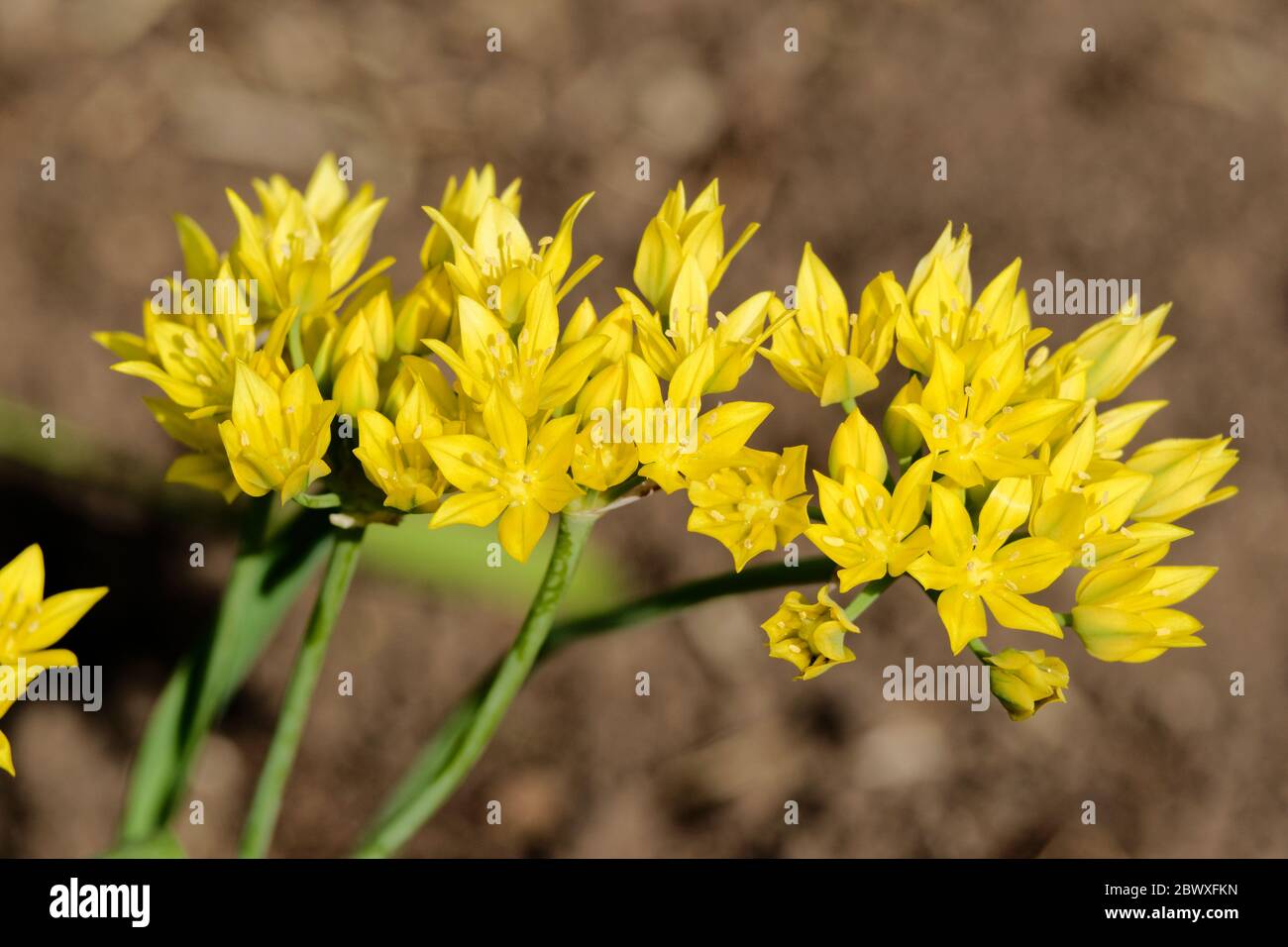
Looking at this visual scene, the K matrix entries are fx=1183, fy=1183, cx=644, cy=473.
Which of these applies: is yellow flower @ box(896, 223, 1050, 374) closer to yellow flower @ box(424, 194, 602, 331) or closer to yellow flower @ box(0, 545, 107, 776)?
yellow flower @ box(424, 194, 602, 331)

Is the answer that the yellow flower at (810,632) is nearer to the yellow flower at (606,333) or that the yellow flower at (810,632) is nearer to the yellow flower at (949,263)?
the yellow flower at (606,333)

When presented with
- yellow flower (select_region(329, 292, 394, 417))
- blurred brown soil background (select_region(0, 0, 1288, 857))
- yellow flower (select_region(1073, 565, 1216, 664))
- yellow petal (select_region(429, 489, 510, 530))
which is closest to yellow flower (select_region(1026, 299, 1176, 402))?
yellow flower (select_region(1073, 565, 1216, 664))

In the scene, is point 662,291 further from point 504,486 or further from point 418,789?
point 418,789

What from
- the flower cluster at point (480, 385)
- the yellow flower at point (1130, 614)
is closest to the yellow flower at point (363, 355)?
the flower cluster at point (480, 385)

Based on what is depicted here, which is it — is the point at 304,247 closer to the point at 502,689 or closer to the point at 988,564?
the point at 502,689

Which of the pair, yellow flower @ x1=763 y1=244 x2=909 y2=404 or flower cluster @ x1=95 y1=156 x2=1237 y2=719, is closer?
flower cluster @ x1=95 y1=156 x2=1237 y2=719
